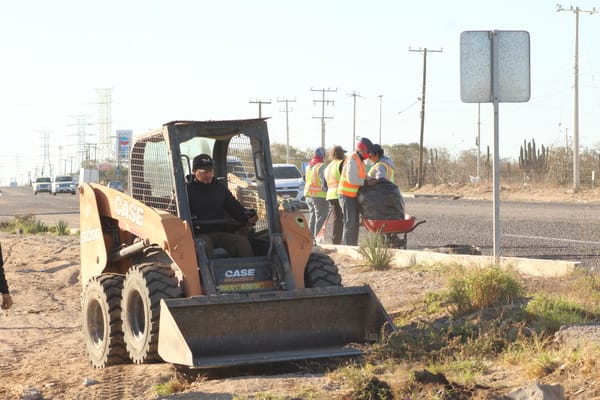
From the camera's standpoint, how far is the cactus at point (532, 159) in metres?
62.2

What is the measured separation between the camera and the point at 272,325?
8.88 meters

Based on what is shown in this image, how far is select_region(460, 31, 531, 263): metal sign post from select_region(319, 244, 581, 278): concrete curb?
309 mm

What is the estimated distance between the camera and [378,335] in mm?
8758

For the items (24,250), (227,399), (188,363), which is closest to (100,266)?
(188,363)

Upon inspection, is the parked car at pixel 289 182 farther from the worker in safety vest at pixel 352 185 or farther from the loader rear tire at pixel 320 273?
the loader rear tire at pixel 320 273

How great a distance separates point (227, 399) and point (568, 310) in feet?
11.2

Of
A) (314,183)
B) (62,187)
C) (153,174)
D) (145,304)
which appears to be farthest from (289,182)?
(62,187)

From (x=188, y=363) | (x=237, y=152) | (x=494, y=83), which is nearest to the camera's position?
(x=188, y=363)

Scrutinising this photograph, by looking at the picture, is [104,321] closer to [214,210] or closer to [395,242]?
[214,210]

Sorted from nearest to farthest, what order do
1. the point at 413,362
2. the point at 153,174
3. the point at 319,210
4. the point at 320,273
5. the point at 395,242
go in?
the point at 413,362
the point at 320,273
the point at 153,174
the point at 395,242
the point at 319,210

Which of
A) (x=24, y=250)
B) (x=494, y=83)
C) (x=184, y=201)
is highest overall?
(x=494, y=83)

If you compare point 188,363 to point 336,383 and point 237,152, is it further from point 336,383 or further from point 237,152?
point 237,152

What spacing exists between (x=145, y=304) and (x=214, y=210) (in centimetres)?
143

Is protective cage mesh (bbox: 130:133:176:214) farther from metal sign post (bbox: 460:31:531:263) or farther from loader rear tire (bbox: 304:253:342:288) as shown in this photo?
metal sign post (bbox: 460:31:531:263)
